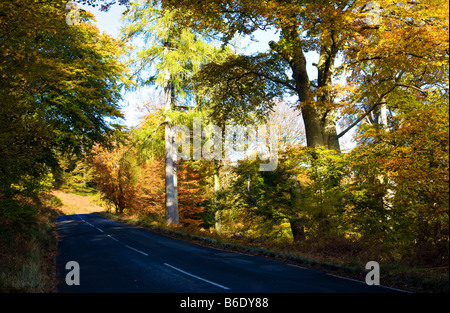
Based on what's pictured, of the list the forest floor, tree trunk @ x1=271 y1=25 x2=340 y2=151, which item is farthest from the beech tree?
the forest floor

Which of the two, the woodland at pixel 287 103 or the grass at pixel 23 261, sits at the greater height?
the woodland at pixel 287 103

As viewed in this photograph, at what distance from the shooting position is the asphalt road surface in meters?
7.29

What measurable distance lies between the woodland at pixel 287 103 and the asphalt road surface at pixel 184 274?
1.83 m

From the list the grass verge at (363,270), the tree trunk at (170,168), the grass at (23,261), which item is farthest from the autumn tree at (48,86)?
the grass verge at (363,270)

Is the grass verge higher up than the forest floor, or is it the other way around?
the grass verge

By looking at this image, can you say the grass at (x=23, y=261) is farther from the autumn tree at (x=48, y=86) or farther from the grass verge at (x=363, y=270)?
the grass verge at (x=363, y=270)

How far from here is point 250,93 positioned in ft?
52.7

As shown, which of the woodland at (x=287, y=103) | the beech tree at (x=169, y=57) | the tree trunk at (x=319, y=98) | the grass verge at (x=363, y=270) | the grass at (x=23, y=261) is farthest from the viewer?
the beech tree at (x=169, y=57)

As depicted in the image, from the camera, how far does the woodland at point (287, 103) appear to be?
9062 millimetres

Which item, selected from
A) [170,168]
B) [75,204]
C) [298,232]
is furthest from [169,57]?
[75,204]

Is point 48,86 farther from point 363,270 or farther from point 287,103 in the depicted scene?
point 363,270

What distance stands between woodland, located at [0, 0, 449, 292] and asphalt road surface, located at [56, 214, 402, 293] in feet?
6.01

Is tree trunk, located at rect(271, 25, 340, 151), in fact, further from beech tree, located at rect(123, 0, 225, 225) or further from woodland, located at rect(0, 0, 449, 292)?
beech tree, located at rect(123, 0, 225, 225)
